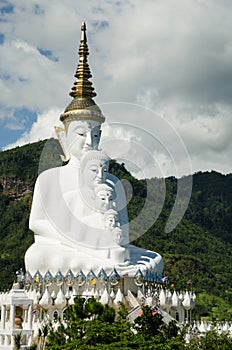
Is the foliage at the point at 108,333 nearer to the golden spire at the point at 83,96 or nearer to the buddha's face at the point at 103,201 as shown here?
the buddha's face at the point at 103,201

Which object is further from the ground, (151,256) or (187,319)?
(151,256)

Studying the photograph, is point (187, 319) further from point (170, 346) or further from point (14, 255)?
point (14, 255)

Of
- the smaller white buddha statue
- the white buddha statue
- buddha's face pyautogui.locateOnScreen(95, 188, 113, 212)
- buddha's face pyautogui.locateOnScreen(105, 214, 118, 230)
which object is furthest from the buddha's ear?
buddha's face pyautogui.locateOnScreen(105, 214, 118, 230)

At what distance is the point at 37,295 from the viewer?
78.5 ft

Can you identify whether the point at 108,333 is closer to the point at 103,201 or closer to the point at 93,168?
the point at 103,201

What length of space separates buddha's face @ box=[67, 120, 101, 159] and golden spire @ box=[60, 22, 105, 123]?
0.28m

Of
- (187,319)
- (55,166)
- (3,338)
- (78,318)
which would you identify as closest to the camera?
(78,318)

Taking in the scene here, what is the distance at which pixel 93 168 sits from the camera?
2656 cm

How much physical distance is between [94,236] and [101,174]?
9.29 ft

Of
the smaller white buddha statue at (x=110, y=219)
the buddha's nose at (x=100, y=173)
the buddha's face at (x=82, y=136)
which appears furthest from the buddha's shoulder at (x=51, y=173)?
the smaller white buddha statue at (x=110, y=219)

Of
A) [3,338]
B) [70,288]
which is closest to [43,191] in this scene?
[70,288]

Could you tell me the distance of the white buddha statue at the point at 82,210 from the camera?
969 inches

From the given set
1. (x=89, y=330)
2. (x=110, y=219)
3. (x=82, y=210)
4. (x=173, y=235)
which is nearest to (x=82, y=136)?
(x=82, y=210)

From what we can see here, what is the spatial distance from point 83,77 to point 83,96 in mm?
1016
